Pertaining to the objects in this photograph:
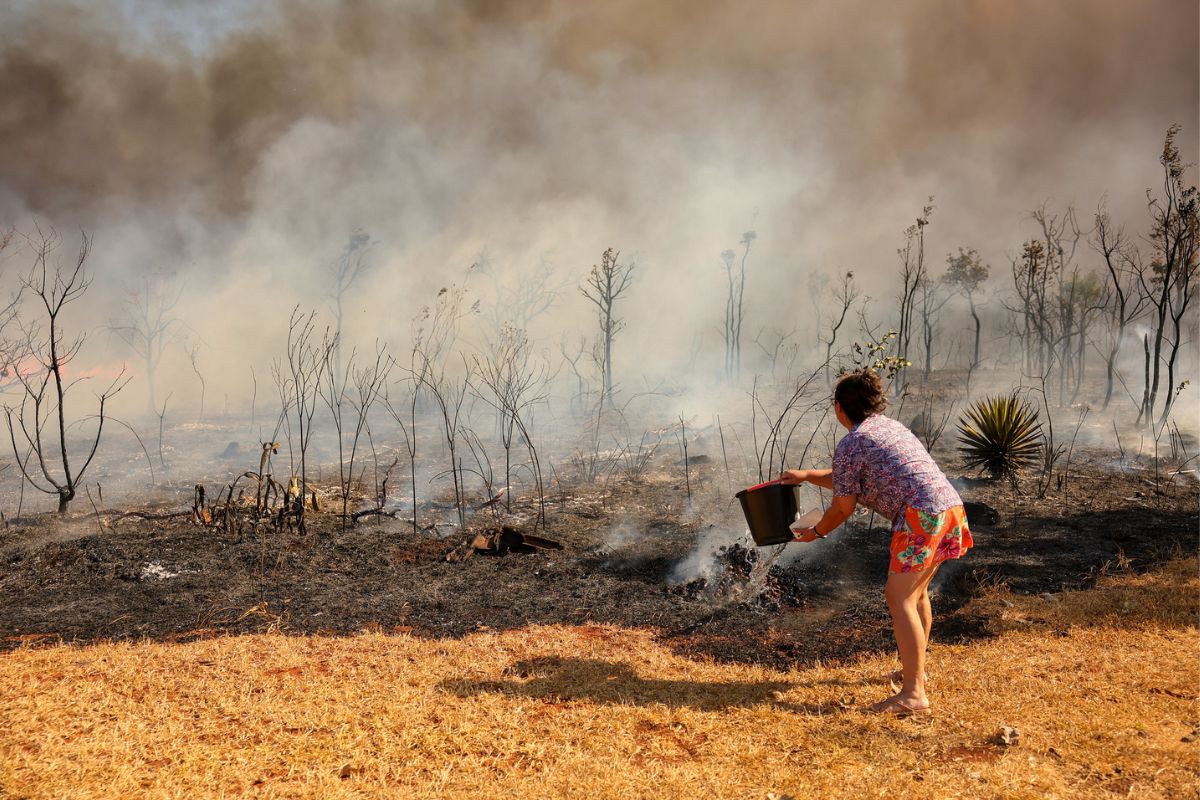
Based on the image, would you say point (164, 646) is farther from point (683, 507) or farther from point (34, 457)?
point (34, 457)

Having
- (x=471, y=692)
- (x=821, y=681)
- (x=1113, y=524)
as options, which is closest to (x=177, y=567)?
(x=471, y=692)

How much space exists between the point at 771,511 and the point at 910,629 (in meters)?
0.95

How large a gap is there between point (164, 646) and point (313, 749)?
6.49 feet

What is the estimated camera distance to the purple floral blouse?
3.13m

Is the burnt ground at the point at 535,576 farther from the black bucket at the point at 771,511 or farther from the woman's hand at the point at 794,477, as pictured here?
the woman's hand at the point at 794,477

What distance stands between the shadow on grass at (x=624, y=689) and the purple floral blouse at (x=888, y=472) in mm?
1014

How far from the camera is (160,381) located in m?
31.1

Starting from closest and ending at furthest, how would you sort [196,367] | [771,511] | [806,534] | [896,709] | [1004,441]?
[896,709] → [806,534] → [771,511] → [1004,441] → [196,367]

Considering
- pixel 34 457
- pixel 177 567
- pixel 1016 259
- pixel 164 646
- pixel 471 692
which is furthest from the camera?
pixel 1016 259

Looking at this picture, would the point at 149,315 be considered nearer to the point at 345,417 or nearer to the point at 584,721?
the point at 345,417

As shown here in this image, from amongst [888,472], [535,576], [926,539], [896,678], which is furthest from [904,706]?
[535,576]

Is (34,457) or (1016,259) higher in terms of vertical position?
(1016,259)

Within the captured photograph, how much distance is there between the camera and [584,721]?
10.8 ft

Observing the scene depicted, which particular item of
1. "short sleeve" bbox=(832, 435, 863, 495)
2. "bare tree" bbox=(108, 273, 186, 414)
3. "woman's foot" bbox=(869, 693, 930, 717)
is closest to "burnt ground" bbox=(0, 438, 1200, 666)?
"woman's foot" bbox=(869, 693, 930, 717)
